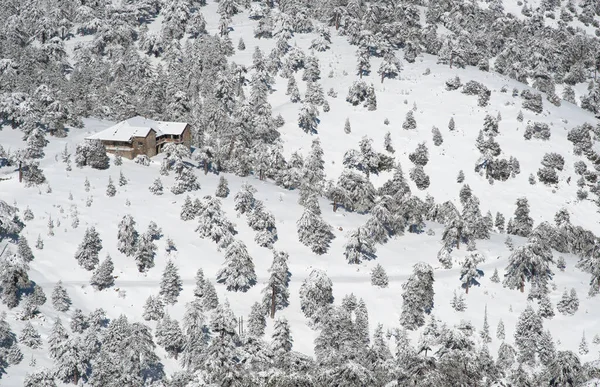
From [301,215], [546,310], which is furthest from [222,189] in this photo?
[546,310]

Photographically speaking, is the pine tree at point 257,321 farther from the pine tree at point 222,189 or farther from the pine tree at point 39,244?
the pine tree at point 39,244

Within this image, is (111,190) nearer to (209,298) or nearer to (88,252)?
(88,252)

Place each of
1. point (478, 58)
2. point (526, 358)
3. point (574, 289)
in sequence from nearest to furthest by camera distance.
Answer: point (526, 358) < point (574, 289) < point (478, 58)

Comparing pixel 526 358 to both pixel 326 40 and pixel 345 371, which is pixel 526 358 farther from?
pixel 326 40

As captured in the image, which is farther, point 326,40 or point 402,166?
point 326,40

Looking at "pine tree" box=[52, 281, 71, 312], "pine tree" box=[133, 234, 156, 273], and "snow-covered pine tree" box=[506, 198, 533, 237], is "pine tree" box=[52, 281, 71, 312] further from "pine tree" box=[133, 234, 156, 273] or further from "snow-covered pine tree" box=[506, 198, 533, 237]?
"snow-covered pine tree" box=[506, 198, 533, 237]

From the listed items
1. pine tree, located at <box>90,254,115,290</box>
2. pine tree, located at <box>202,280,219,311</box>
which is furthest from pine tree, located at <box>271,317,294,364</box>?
pine tree, located at <box>90,254,115,290</box>

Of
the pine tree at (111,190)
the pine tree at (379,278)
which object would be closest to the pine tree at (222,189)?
the pine tree at (111,190)

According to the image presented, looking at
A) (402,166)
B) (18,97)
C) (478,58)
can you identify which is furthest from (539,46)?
(18,97)
